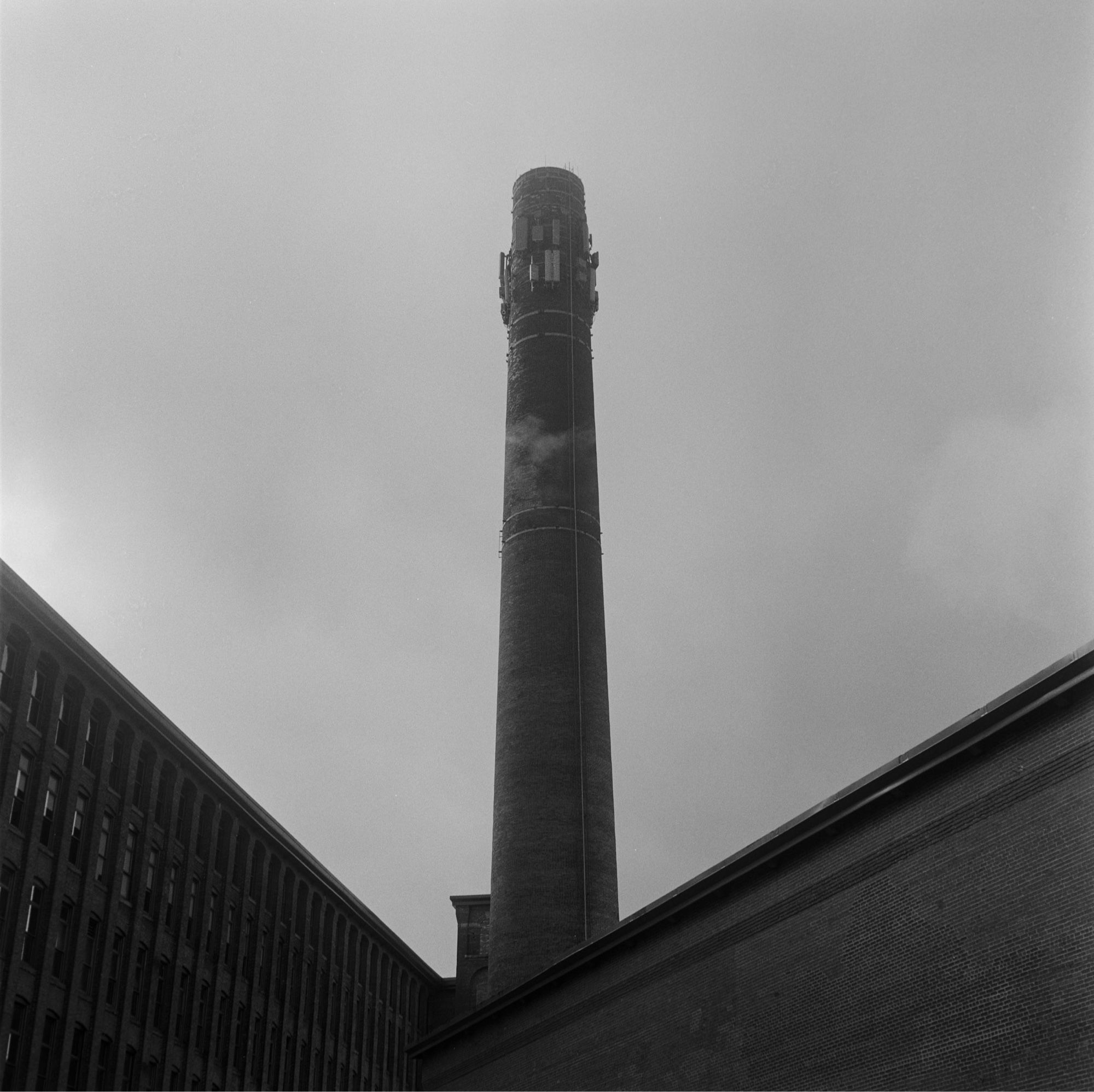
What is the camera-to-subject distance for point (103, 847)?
3700 cm

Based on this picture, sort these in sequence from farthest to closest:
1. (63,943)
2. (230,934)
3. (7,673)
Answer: (230,934) → (63,943) → (7,673)

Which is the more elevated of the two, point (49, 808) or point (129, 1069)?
point (49, 808)

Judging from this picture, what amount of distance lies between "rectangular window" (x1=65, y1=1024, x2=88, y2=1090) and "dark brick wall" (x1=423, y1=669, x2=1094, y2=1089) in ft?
53.8

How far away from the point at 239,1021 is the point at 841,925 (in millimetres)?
30351

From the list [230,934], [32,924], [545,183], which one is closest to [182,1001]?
[230,934]

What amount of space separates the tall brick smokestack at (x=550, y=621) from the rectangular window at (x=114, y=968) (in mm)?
9707

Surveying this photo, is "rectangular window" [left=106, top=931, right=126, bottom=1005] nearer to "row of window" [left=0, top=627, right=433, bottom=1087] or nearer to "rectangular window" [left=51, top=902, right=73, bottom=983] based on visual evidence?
"row of window" [left=0, top=627, right=433, bottom=1087]

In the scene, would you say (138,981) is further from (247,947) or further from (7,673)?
(7,673)

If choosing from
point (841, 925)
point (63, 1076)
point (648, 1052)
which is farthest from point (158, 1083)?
point (841, 925)

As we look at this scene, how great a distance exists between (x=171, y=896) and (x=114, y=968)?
370 cm

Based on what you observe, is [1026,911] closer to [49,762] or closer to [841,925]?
[841,925]

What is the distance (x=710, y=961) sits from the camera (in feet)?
66.6

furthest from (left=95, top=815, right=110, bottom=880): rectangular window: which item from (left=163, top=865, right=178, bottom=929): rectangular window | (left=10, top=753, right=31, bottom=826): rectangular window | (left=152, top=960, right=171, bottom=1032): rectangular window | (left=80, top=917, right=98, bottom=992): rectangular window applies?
(left=152, top=960, right=171, bottom=1032): rectangular window

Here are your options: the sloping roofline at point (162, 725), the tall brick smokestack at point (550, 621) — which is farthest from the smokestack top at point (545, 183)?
the sloping roofline at point (162, 725)
